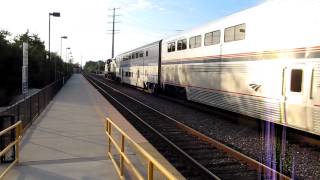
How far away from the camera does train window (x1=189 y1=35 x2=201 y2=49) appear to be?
19477mm

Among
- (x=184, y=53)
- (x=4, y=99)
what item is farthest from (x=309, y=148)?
(x=4, y=99)

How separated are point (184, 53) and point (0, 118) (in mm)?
13130

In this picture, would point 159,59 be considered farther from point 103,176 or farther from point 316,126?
point 103,176

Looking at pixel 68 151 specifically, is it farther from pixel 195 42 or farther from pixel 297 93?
pixel 195 42

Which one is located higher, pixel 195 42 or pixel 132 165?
pixel 195 42

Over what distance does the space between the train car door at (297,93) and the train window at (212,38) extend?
5512 mm

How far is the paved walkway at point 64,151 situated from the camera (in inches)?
332

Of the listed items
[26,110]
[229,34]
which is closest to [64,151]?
[26,110]

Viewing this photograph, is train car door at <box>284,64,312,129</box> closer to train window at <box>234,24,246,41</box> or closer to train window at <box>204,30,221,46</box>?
train window at <box>234,24,246,41</box>

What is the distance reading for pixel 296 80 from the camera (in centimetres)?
1123

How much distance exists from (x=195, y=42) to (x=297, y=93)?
9.32 meters

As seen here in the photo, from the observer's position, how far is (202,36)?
18906 mm

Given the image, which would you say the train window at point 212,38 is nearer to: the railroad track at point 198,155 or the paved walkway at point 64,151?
the railroad track at point 198,155

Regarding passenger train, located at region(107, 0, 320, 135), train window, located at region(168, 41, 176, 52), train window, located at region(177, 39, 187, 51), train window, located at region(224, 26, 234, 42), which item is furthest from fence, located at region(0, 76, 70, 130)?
train window, located at region(168, 41, 176, 52)
